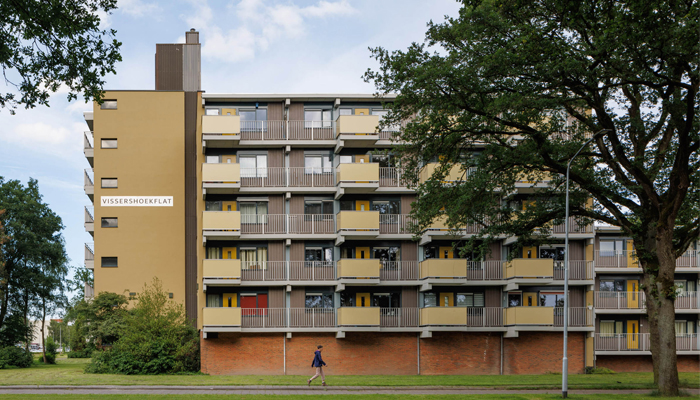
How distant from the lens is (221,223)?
35875mm

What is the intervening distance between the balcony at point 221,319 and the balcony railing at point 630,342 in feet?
71.6

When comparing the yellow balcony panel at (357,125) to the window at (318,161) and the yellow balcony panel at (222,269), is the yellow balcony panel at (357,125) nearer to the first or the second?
the window at (318,161)

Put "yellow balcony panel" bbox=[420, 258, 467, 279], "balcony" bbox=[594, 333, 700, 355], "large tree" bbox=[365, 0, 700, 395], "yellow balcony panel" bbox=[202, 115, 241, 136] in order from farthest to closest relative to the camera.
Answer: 1. "balcony" bbox=[594, 333, 700, 355]
2. "yellow balcony panel" bbox=[202, 115, 241, 136]
3. "yellow balcony panel" bbox=[420, 258, 467, 279]
4. "large tree" bbox=[365, 0, 700, 395]

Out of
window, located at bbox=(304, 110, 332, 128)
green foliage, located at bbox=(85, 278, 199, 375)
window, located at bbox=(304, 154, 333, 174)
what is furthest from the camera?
window, located at bbox=(304, 110, 332, 128)

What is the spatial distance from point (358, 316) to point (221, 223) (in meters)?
8.98

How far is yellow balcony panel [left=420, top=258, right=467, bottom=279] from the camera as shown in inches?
1405

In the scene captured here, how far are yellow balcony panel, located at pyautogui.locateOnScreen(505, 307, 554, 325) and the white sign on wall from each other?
21.9 meters

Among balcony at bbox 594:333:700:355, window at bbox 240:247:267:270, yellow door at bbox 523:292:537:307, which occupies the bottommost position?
balcony at bbox 594:333:700:355

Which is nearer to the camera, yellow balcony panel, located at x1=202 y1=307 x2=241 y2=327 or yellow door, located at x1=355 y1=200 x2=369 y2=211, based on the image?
yellow balcony panel, located at x1=202 y1=307 x2=241 y2=327

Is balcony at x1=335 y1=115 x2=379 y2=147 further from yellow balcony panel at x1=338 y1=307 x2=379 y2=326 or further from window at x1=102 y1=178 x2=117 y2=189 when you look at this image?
window at x1=102 y1=178 x2=117 y2=189

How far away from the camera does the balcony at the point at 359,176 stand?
3603cm

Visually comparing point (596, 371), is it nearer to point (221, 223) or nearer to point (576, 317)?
point (576, 317)

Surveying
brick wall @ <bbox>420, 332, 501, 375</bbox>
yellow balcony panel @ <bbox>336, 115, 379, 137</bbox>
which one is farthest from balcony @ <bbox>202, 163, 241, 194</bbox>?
brick wall @ <bbox>420, 332, 501, 375</bbox>

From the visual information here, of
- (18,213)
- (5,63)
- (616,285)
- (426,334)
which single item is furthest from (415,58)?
(18,213)
